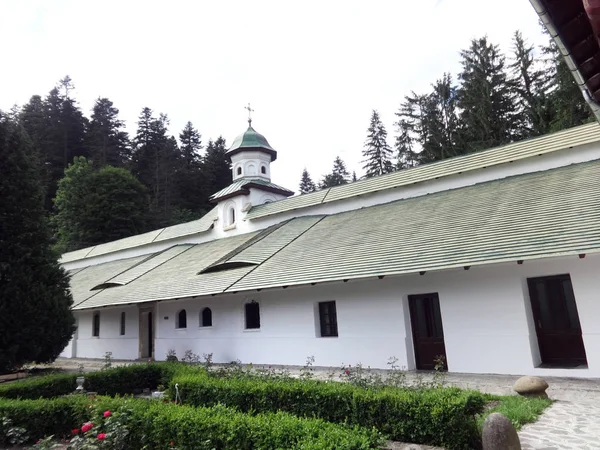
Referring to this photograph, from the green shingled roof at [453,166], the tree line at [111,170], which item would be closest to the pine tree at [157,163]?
the tree line at [111,170]

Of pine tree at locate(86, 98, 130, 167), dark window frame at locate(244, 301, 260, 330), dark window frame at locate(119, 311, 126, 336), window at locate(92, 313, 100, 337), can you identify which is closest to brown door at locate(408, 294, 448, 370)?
dark window frame at locate(244, 301, 260, 330)

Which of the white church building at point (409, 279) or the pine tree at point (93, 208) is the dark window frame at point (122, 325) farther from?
the pine tree at point (93, 208)

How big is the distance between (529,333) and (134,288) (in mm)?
17377

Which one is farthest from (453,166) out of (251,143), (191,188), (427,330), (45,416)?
(191,188)

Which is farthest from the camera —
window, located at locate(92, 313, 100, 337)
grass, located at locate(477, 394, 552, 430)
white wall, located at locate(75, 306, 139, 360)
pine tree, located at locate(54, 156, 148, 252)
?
pine tree, located at locate(54, 156, 148, 252)

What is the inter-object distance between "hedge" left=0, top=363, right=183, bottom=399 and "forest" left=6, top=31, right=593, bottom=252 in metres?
10.8

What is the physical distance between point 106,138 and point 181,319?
1755 inches

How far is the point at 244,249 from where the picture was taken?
19094 millimetres

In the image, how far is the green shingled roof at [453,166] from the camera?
46.3ft

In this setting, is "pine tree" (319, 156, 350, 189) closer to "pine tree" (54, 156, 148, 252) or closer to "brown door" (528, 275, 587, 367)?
"pine tree" (54, 156, 148, 252)

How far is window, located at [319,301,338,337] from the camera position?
1421cm

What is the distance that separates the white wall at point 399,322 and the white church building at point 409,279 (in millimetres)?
36

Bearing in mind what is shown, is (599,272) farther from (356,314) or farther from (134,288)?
(134,288)

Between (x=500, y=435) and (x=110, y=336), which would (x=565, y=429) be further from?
(x=110, y=336)
